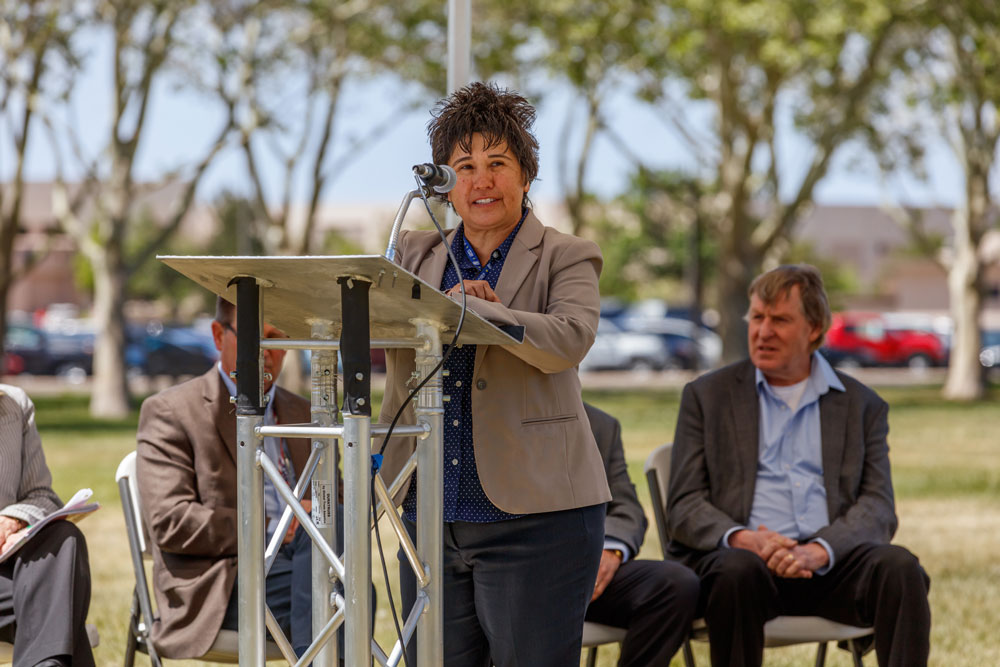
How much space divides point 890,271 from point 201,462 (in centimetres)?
7011

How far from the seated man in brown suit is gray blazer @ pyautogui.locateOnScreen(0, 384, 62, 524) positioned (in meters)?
0.33

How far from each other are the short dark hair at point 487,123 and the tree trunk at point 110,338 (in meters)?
17.8

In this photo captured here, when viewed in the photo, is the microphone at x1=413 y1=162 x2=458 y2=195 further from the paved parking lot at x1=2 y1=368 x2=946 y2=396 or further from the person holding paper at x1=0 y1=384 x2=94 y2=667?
the paved parking lot at x1=2 y1=368 x2=946 y2=396

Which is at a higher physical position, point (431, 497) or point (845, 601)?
point (431, 497)

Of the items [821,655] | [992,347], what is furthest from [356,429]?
[992,347]

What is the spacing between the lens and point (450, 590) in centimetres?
322

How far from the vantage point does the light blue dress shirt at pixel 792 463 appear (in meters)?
4.74

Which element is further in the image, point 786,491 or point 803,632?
point 786,491

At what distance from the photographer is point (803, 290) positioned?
488 centimetres

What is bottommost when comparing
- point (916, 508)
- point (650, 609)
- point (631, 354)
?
point (631, 354)

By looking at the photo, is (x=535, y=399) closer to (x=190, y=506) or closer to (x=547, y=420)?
(x=547, y=420)

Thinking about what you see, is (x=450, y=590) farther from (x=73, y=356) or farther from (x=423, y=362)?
(x=73, y=356)

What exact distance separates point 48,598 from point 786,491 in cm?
262

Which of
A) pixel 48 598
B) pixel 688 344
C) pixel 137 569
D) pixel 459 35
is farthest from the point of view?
pixel 688 344
